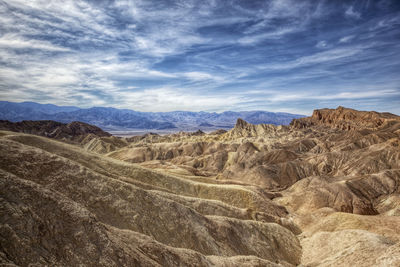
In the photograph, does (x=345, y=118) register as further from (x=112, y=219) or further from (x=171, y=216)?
(x=112, y=219)

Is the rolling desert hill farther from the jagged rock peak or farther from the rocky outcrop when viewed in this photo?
the jagged rock peak

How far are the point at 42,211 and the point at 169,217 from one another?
13.5 meters

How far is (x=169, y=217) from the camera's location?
22438 millimetres

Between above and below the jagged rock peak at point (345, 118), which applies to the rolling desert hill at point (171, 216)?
below

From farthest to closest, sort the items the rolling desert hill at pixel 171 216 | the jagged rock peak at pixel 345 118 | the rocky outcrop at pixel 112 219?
the jagged rock peak at pixel 345 118
the rolling desert hill at pixel 171 216
the rocky outcrop at pixel 112 219

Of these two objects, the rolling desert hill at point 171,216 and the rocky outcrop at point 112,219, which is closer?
the rocky outcrop at point 112,219

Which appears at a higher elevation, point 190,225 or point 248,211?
point 190,225

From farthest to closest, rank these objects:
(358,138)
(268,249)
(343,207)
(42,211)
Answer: (358,138) → (343,207) → (268,249) → (42,211)

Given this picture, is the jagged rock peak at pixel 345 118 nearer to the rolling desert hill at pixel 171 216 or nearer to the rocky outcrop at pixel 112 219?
the rolling desert hill at pixel 171 216

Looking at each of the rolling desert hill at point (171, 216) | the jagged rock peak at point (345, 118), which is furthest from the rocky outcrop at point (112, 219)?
the jagged rock peak at point (345, 118)

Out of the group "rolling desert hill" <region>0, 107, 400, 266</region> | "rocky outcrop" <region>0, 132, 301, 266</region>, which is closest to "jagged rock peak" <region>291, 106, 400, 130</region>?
"rolling desert hill" <region>0, 107, 400, 266</region>

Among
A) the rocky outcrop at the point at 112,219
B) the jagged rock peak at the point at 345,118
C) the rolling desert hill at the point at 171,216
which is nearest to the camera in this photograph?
the rocky outcrop at the point at 112,219

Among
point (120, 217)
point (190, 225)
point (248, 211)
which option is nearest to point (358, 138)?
point (248, 211)

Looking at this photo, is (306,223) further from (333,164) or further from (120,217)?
(333,164)
